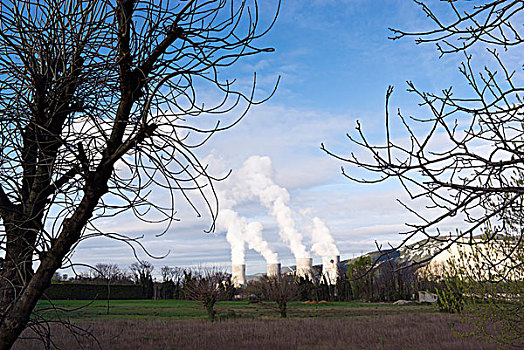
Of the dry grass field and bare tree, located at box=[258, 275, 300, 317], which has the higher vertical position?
bare tree, located at box=[258, 275, 300, 317]

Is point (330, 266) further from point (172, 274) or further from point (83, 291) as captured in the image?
point (83, 291)

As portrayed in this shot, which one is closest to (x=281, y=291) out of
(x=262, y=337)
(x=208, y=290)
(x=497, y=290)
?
(x=208, y=290)

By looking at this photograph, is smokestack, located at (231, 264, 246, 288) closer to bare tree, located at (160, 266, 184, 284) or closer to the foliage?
bare tree, located at (160, 266, 184, 284)

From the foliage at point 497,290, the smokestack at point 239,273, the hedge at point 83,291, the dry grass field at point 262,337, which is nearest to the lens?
the foliage at point 497,290

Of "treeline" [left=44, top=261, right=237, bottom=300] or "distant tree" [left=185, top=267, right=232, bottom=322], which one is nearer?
"distant tree" [left=185, top=267, right=232, bottom=322]

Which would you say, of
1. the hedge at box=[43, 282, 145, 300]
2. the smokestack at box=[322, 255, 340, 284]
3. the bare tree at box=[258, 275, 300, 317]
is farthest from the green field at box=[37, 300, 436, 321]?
the smokestack at box=[322, 255, 340, 284]

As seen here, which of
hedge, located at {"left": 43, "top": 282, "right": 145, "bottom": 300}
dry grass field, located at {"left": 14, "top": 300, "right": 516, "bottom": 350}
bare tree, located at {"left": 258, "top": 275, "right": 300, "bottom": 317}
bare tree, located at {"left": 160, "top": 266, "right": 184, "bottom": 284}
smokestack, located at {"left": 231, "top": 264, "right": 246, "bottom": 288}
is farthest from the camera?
smokestack, located at {"left": 231, "top": 264, "right": 246, "bottom": 288}

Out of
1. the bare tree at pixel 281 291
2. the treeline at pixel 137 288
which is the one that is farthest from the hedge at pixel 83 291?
the bare tree at pixel 281 291

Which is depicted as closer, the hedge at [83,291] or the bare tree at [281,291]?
the bare tree at [281,291]

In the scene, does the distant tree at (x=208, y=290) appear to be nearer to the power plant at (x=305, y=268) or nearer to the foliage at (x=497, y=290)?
the foliage at (x=497, y=290)

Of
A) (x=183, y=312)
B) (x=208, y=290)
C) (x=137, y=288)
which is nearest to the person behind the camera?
(x=208, y=290)

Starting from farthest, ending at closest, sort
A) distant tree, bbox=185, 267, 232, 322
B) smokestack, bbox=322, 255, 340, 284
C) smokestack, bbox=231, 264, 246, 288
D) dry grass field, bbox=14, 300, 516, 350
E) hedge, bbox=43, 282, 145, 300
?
smokestack, bbox=231, 264, 246, 288 → smokestack, bbox=322, 255, 340, 284 → hedge, bbox=43, 282, 145, 300 → distant tree, bbox=185, 267, 232, 322 → dry grass field, bbox=14, 300, 516, 350

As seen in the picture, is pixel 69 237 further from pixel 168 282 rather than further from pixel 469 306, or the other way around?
pixel 168 282

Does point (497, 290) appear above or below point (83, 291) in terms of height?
below
